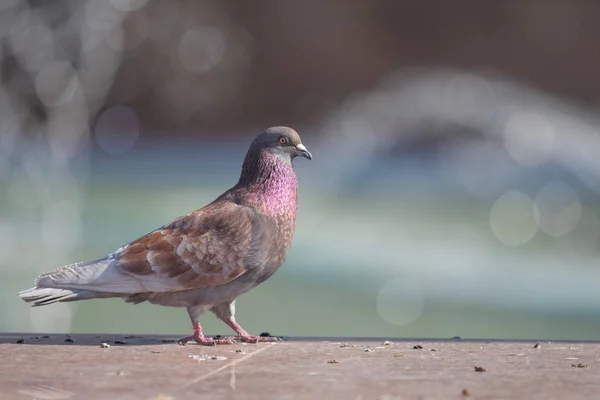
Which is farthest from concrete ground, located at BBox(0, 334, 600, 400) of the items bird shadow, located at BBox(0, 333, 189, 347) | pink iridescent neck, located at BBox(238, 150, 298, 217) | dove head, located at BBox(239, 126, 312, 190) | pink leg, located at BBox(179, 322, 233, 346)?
dove head, located at BBox(239, 126, 312, 190)

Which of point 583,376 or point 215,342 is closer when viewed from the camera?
point 583,376

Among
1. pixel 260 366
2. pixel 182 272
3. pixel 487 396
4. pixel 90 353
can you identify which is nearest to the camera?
pixel 487 396

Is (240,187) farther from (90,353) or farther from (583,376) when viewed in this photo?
(583,376)

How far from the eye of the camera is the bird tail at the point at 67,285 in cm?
710

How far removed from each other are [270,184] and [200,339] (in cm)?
127

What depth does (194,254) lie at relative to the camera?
7164 millimetres

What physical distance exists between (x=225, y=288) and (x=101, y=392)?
7.62 feet

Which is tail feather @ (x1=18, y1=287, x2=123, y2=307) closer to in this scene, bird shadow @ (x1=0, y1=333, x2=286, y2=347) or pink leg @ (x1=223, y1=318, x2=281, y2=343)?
bird shadow @ (x1=0, y1=333, x2=286, y2=347)

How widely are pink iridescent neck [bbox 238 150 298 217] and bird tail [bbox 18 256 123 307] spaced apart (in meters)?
1.20

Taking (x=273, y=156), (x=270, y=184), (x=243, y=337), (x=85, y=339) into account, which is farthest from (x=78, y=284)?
(x=273, y=156)

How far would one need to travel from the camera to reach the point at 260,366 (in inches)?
233

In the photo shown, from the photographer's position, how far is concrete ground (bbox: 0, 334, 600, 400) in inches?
197

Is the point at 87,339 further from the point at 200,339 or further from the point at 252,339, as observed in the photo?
the point at 252,339

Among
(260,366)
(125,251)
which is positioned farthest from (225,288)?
(260,366)
